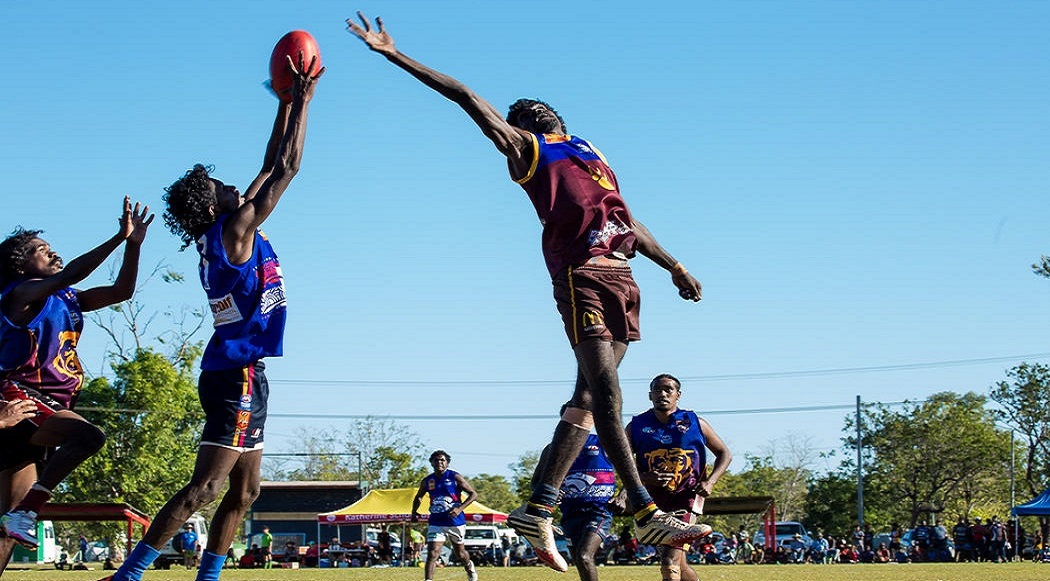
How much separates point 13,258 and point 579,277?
4.20 m

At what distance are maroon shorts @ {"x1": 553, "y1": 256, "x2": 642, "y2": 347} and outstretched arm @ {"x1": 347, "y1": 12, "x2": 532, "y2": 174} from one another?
2.24 feet

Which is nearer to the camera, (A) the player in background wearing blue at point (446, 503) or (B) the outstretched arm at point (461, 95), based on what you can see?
(B) the outstretched arm at point (461, 95)

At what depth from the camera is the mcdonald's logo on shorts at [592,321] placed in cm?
670

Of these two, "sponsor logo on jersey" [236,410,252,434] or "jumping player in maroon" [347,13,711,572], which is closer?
"jumping player in maroon" [347,13,711,572]

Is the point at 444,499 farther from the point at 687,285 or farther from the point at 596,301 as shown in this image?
the point at 596,301

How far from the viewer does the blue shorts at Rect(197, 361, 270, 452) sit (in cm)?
726

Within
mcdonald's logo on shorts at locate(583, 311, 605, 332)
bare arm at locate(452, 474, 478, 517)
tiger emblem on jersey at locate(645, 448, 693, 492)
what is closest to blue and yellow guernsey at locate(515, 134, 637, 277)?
mcdonald's logo on shorts at locate(583, 311, 605, 332)

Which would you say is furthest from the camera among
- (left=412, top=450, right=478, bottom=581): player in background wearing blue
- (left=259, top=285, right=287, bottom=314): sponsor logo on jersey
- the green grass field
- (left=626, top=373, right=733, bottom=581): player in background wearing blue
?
(left=412, top=450, right=478, bottom=581): player in background wearing blue

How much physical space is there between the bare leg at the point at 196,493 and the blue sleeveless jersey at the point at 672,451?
481 centimetres

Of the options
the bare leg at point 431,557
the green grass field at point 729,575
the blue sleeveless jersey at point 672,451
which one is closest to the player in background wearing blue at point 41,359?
the blue sleeveless jersey at point 672,451

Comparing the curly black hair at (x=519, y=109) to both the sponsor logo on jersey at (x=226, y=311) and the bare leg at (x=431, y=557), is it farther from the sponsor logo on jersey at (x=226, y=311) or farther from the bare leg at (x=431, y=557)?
the bare leg at (x=431, y=557)

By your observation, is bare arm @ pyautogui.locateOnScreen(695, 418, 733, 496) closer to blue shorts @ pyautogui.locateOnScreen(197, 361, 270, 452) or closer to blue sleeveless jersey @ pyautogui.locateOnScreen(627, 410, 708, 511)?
blue sleeveless jersey @ pyautogui.locateOnScreen(627, 410, 708, 511)

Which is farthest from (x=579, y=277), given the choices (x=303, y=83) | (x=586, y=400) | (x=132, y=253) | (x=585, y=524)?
(x=585, y=524)

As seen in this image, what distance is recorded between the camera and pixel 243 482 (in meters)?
7.49
